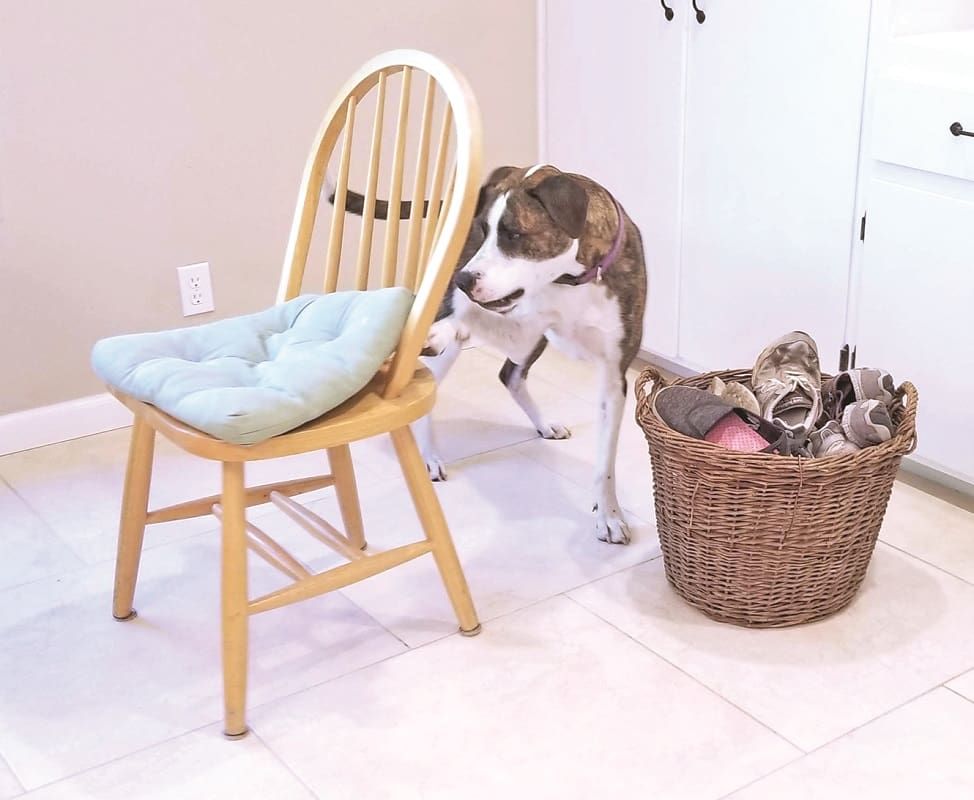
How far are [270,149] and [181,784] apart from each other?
1627 mm

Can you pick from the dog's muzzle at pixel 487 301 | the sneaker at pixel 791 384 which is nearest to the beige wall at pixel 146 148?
the dog's muzzle at pixel 487 301

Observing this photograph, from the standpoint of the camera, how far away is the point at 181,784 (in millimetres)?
1729

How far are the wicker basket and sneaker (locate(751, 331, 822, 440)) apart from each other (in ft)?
0.48

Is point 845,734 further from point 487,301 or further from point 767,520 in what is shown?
point 487,301

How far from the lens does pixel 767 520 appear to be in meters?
1.94

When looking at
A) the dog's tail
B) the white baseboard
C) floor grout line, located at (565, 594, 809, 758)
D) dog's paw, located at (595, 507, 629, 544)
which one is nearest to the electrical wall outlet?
the white baseboard

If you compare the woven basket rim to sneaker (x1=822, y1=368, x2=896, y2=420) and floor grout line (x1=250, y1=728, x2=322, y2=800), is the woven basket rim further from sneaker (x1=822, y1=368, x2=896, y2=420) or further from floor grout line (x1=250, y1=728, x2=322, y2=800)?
floor grout line (x1=250, y1=728, x2=322, y2=800)

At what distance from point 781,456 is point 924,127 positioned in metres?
0.75

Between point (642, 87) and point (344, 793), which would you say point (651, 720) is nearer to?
point (344, 793)

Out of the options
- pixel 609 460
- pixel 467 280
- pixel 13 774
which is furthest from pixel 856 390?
pixel 13 774

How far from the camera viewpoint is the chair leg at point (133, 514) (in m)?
1.97

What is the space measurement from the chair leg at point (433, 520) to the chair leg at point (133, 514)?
390mm

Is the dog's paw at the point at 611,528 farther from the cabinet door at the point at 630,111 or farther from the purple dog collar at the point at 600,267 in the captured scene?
the cabinet door at the point at 630,111

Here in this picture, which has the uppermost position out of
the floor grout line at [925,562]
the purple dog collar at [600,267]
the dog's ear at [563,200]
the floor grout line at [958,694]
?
the dog's ear at [563,200]
